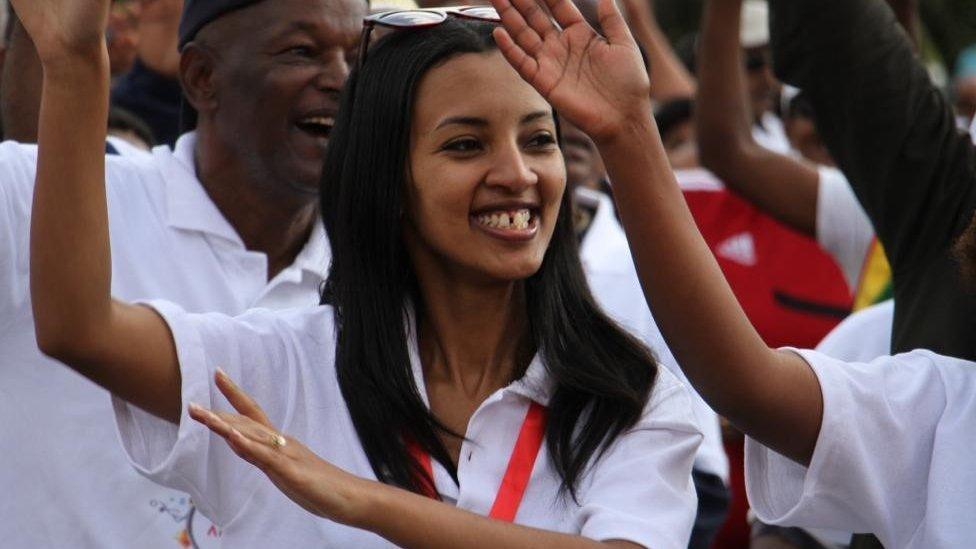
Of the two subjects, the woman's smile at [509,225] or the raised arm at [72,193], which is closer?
the raised arm at [72,193]

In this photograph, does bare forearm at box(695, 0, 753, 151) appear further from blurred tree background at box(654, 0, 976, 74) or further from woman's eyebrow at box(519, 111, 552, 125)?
blurred tree background at box(654, 0, 976, 74)

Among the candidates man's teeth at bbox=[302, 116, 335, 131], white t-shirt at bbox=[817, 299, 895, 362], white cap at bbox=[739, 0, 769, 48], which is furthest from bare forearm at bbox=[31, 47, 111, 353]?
white cap at bbox=[739, 0, 769, 48]

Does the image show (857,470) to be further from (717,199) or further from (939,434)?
(717,199)

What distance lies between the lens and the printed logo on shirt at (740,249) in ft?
20.7

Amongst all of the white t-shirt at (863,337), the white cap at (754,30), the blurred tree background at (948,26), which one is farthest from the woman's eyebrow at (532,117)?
the blurred tree background at (948,26)

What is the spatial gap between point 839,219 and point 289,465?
3.05m

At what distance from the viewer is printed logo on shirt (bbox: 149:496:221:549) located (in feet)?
11.7

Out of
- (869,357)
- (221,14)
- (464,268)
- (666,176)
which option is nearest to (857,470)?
(666,176)

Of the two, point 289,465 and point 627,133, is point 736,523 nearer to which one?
point 627,133

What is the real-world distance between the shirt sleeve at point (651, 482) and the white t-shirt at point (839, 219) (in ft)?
7.64

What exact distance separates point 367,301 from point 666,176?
675 mm

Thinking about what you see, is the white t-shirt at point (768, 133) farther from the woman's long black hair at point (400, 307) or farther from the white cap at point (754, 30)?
the woman's long black hair at point (400, 307)

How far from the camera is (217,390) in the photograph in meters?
2.89

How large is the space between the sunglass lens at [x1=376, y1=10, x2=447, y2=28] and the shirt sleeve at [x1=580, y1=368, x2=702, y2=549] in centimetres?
76
